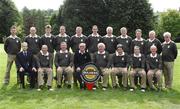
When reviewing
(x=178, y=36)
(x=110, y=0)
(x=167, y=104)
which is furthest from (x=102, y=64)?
(x=178, y=36)

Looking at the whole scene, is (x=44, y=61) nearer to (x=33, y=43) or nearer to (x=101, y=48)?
(x=33, y=43)

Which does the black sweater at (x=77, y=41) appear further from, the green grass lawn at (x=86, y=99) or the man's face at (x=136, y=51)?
the man's face at (x=136, y=51)

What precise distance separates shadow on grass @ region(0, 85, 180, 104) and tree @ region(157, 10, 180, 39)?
166 ft

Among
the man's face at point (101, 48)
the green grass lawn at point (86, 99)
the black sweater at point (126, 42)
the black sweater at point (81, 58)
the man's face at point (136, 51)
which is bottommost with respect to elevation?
the green grass lawn at point (86, 99)

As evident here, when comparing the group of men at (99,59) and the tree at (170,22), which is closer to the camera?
the group of men at (99,59)

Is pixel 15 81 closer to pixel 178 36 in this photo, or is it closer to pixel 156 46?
pixel 156 46

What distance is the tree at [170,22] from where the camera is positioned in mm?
64938

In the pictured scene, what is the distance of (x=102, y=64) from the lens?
47.1ft

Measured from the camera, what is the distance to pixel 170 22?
66.0 metres

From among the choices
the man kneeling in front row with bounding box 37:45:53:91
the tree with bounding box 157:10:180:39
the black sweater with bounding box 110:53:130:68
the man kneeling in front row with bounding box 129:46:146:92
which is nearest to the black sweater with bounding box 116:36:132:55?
the black sweater with bounding box 110:53:130:68

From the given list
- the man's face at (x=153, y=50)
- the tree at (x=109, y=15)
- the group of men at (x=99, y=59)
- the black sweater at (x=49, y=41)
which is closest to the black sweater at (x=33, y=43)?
the group of men at (x=99, y=59)

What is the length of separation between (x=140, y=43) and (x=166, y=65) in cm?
121

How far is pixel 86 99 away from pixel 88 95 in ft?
2.09

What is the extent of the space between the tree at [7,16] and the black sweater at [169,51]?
5464cm
